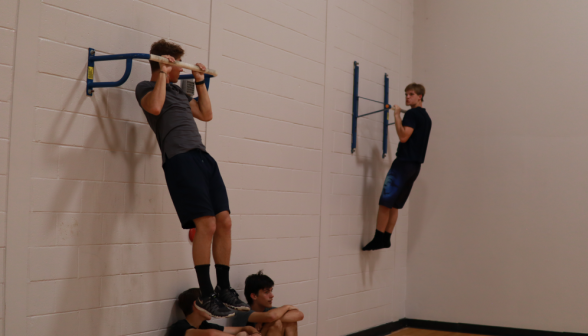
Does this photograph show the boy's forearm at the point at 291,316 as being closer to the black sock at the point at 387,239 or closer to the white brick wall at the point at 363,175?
the white brick wall at the point at 363,175

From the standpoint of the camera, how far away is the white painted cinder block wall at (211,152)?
8.11 feet

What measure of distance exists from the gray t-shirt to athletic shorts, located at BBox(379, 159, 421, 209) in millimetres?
2353

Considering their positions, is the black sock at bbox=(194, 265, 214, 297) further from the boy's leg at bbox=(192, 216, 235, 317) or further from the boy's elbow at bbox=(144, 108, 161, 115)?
the boy's elbow at bbox=(144, 108, 161, 115)

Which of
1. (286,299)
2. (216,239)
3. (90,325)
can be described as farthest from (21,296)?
(286,299)

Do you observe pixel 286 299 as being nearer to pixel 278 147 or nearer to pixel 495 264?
pixel 278 147

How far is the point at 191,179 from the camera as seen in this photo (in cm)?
263

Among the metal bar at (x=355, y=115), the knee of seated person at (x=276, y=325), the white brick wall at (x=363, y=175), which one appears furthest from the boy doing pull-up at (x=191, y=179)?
the metal bar at (x=355, y=115)

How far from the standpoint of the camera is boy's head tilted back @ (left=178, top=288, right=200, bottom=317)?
120 inches

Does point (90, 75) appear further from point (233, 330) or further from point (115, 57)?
point (233, 330)

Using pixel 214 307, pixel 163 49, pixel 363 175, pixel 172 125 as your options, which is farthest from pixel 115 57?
pixel 363 175

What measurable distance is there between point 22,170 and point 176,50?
0.96 metres

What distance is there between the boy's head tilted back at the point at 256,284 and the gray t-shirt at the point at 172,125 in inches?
44.3

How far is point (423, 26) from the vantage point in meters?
5.54

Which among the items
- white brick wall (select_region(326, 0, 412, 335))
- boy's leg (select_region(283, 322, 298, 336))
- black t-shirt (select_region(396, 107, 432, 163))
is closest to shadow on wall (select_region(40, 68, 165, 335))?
boy's leg (select_region(283, 322, 298, 336))
